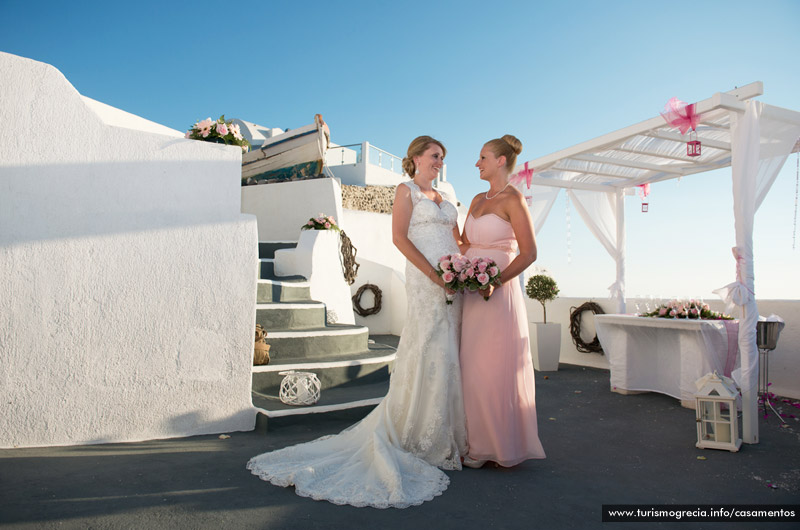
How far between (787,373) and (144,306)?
688cm

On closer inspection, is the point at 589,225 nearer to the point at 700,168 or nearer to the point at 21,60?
the point at 700,168

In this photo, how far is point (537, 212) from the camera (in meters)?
8.45

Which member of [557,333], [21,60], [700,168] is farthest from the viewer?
[557,333]

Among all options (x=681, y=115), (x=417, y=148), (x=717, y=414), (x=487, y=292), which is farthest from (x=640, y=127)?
(x=487, y=292)

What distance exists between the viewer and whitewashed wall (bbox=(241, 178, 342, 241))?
38.4 feet

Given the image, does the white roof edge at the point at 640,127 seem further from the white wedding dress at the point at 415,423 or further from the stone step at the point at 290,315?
the stone step at the point at 290,315

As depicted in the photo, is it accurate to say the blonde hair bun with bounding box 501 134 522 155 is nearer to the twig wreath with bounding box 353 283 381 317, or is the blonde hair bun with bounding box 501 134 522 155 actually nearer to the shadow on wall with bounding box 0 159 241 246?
the shadow on wall with bounding box 0 159 241 246

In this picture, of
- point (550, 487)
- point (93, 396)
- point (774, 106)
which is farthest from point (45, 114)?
point (774, 106)

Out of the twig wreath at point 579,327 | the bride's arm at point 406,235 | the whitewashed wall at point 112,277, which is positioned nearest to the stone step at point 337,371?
the whitewashed wall at point 112,277

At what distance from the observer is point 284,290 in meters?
6.53

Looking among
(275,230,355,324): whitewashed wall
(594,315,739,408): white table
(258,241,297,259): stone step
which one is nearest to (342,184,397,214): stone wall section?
(258,241,297,259): stone step

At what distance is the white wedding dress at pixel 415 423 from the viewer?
2830 mm

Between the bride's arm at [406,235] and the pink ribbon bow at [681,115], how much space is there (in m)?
3.25

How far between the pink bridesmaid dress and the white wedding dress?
0.09 metres
